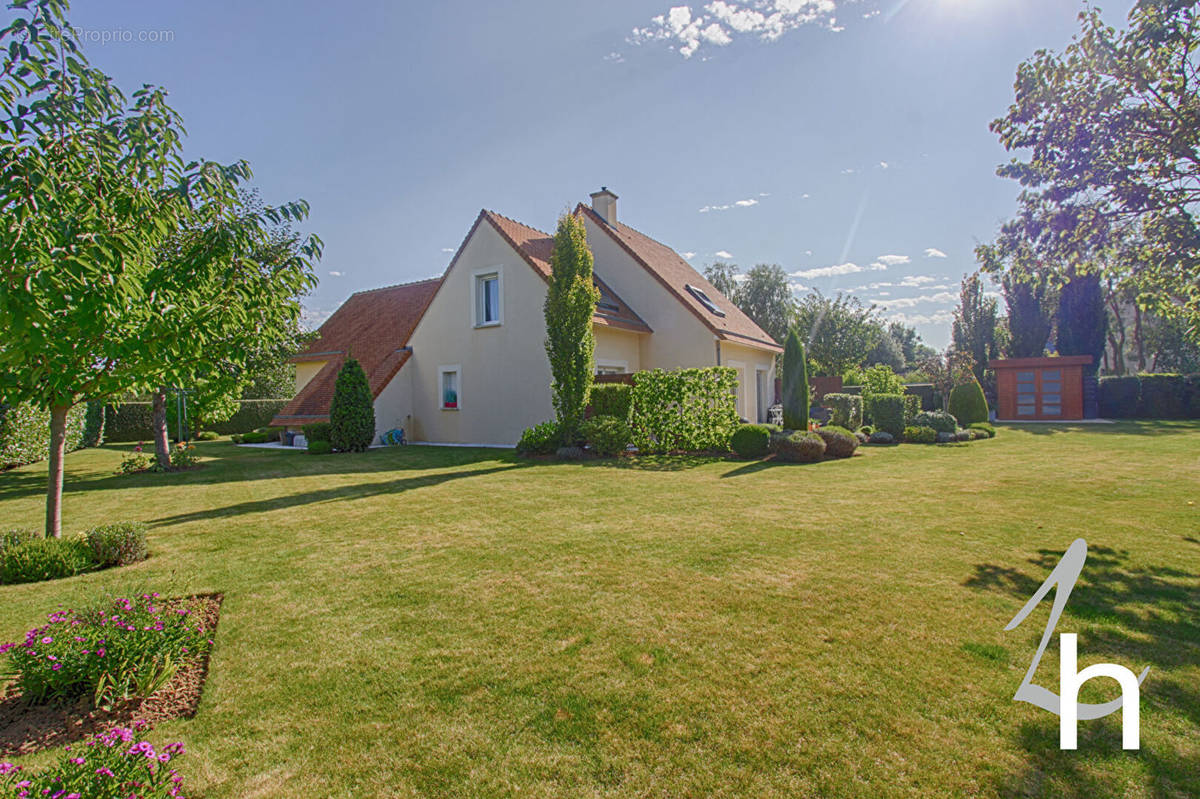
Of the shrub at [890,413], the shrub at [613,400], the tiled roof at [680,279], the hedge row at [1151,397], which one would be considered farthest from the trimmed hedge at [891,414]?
the hedge row at [1151,397]

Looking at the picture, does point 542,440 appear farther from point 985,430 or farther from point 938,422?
point 985,430

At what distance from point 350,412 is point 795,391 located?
42.0 ft

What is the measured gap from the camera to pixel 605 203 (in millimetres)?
21125

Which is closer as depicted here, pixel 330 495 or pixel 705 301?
pixel 330 495

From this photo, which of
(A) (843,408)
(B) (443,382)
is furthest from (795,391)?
(B) (443,382)

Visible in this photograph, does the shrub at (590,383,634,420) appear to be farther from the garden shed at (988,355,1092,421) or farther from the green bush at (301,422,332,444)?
the garden shed at (988,355,1092,421)

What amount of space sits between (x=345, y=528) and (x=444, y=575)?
2.70 m

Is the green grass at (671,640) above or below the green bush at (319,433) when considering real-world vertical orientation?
Result: below

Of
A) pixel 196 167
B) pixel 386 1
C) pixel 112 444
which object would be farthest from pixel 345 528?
pixel 112 444

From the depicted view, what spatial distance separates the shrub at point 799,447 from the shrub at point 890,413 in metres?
5.86

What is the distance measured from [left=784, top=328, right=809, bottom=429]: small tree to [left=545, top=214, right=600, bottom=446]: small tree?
542 centimetres

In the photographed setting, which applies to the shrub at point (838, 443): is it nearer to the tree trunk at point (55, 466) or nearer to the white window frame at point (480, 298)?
the white window frame at point (480, 298)

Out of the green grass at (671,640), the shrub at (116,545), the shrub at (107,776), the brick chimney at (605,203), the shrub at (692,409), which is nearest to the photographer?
the shrub at (107,776)

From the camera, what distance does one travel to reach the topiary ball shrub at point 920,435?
1780 centimetres
